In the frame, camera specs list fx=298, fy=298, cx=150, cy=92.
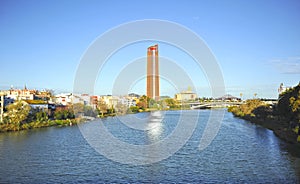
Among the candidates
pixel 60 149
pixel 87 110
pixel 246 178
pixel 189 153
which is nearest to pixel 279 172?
pixel 246 178

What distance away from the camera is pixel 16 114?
8.66 m

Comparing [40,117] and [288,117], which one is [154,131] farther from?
[40,117]

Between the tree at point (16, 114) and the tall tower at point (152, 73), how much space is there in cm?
1313

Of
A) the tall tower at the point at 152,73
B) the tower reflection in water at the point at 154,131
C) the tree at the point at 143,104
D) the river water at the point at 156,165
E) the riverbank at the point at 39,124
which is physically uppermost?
the tall tower at the point at 152,73

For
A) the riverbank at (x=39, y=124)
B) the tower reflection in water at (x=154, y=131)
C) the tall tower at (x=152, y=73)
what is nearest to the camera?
the tower reflection in water at (x=154, y=131)

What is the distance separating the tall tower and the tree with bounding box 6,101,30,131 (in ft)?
43.1

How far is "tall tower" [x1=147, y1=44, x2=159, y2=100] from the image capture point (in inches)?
873

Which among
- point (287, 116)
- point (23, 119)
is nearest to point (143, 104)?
point (23, 119)

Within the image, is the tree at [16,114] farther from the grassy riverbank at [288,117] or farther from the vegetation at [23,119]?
the grassy riverbank at [288,117]

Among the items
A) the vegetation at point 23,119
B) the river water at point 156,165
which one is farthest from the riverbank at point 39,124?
the river water at point 156,165

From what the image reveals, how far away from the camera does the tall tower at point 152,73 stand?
22.2 metres

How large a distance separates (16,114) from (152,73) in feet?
45.1

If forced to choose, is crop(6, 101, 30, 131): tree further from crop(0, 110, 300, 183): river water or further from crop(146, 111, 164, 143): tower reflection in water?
crop(146, 111, 164, 143): tower reflection in water

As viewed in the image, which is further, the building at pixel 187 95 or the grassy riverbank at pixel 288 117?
the building at pixel 187 95
